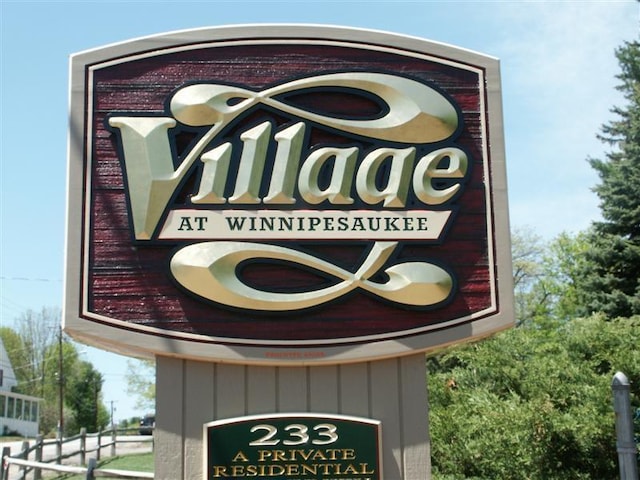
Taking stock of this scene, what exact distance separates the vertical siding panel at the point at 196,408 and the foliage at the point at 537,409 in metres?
3.61

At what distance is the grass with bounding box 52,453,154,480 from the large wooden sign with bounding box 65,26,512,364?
1059cm

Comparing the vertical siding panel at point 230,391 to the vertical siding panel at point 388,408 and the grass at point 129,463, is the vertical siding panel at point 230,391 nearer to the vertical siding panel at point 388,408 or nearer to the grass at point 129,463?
the vertical siding panel at point 388,408

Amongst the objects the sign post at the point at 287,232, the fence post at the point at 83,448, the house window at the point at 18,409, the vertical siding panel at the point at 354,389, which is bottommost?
the fence post at the point at 83,448

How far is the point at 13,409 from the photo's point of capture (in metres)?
44.3

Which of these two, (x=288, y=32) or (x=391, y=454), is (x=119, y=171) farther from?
(x=391, y=454)

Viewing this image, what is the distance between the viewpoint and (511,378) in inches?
412

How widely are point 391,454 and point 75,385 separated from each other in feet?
220

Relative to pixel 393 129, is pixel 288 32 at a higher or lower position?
higher

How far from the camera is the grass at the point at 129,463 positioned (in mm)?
16648

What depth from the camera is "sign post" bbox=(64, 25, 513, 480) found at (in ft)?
22.1

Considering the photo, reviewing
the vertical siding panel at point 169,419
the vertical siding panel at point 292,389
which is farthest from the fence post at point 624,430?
the vertical siding panel at point 169,419

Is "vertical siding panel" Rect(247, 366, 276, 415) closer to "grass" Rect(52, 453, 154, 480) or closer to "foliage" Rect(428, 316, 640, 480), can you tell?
"foliage" Rect(428, 316, 640, 480)

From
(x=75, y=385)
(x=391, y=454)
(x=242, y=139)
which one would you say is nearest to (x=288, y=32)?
(x=242, y=139)

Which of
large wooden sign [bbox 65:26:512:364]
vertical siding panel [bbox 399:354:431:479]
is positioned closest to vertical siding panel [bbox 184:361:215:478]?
large wooden sign [bbox 65:26:512:364]
